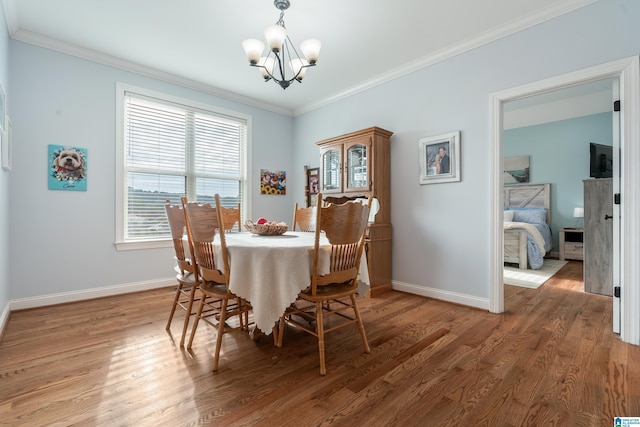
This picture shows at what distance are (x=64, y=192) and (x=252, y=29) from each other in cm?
255

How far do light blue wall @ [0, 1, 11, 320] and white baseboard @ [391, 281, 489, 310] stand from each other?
12.3ft

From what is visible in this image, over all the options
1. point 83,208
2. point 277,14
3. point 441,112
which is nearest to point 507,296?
point 441,112

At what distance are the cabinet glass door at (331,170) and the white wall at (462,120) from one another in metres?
0.58

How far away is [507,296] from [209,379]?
10.6ft

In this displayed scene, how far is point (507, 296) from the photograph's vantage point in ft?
11.1

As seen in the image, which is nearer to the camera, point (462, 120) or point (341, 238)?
point (341, 238)

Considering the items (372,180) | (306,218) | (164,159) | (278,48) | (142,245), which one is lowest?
(142,245)

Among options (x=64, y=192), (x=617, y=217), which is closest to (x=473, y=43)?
(x=617, y=217)

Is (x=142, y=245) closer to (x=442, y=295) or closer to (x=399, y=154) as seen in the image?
(x=399, y=154)

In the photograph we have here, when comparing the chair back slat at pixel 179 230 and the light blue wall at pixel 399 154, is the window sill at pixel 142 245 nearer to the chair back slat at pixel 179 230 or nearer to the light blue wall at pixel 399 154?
the light blue wall at pixel 399 154

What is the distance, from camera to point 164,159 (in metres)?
3.83

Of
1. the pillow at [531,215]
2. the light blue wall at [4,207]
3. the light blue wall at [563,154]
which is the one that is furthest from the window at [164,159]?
the light blue wall at [563,154]

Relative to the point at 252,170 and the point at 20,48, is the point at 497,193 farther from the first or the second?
the point at 20,48

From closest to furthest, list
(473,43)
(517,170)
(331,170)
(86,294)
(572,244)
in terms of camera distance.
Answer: (473,43) → (86,294) → (331,170) → (572,244) → (517,170)
